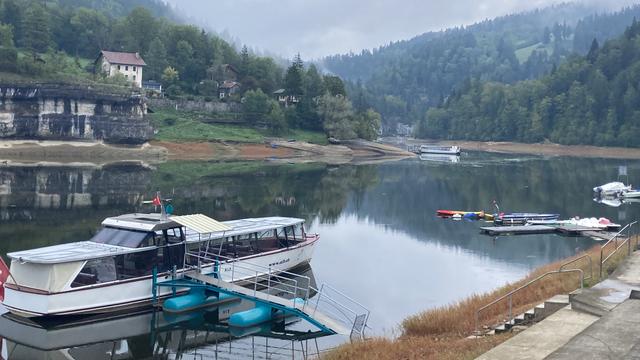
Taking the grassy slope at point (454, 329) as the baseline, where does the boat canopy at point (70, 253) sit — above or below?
above

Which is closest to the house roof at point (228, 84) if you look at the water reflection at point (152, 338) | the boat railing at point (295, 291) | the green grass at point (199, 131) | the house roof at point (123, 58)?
the green grass at point (199, 131)

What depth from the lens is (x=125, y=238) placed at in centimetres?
3005

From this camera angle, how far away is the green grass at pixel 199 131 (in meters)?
128

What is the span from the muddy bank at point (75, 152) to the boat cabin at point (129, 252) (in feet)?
255

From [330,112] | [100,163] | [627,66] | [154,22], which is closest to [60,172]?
[100,163]

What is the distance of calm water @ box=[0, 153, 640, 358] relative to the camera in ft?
125

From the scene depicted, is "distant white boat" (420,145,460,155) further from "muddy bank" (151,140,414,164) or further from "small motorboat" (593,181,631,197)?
"small motorboat" (593,181,631,197)

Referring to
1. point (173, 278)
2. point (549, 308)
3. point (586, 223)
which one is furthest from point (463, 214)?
point (549, 308)

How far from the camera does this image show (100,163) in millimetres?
106312

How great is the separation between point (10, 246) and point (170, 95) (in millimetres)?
106535

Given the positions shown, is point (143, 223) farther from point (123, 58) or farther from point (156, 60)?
point (156, 60)

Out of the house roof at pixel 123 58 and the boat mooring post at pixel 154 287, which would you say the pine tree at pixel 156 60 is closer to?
the house roof at pixel 123 58

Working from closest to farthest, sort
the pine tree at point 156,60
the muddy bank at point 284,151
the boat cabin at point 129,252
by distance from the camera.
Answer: the boat cabin at point 129,252, the muddy bank at point 284,151, the pine tree at point 156,60

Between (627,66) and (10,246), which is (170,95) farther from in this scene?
(627,66)
